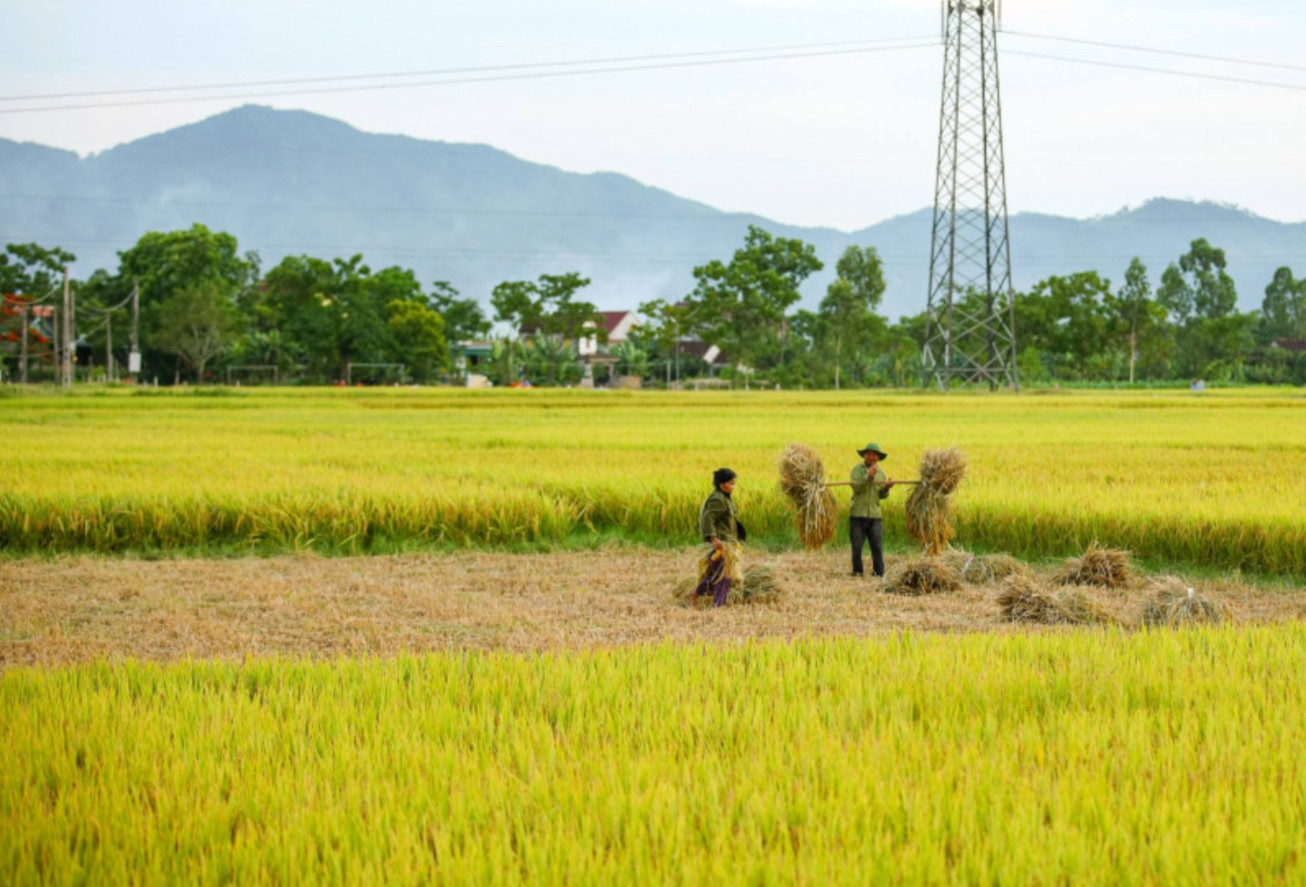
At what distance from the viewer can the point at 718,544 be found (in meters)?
7.28

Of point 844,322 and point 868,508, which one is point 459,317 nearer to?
point 844,322

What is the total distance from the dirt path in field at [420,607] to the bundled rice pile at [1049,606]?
182 millimetres

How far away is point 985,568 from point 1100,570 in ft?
2.62

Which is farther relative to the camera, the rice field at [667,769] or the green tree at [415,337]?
the green tree at [415,337]

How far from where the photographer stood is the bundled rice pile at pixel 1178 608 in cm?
633

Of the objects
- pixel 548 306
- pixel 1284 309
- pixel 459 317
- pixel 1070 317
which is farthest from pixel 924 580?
pixel 1284 309

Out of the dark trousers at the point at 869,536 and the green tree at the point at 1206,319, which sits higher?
the green tree at the point at 1206,319

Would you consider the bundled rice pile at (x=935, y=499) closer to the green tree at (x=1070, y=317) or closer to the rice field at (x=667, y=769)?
the rice field at (x=667, y=769)

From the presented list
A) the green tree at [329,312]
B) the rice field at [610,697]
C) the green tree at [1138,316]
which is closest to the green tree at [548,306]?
the green tree at [329,312]

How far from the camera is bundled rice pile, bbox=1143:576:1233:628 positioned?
6332mm

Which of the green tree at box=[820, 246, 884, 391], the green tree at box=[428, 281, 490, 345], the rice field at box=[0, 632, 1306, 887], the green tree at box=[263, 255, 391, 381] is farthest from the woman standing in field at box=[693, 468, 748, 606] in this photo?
the green tree at box=[428, 281, 490, 345]

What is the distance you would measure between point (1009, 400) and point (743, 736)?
1364 inches

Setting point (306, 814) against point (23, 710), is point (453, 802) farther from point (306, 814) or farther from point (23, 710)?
point (23, 710)

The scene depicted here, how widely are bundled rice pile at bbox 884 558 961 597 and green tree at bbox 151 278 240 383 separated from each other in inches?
2106
